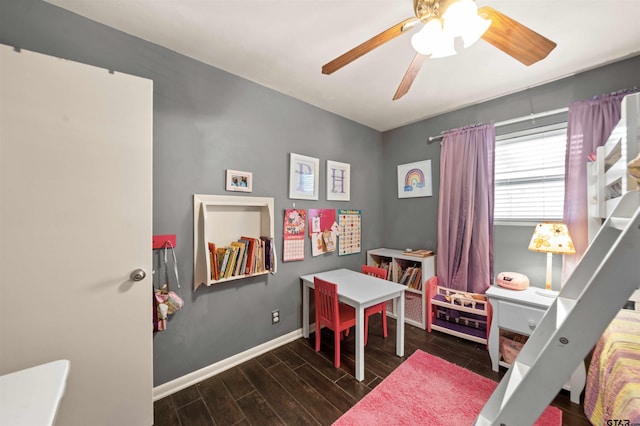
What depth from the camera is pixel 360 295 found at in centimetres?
196

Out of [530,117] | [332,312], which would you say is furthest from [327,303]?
[530,117]

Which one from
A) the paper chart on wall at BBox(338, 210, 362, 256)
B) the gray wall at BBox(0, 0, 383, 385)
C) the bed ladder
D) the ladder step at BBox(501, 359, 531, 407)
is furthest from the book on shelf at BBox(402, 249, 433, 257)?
the bed ladder

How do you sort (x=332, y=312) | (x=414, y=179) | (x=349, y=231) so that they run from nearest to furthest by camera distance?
(x=332, y=312), (x=349, y=231), (x=414, y=179)

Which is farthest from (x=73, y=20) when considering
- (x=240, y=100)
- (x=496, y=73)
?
(x=496, y=73)

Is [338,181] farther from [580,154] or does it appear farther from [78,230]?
[78,230]

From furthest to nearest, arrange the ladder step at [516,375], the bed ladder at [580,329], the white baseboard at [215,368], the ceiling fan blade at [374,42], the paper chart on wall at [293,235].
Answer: the paper chart on wall at [293,235], the white baseboard at [215,368], the ceiling fan blade at [374,42], the ladder step at [516,375], the bed ladder at [580,329]

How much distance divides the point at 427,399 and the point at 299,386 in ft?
3.02

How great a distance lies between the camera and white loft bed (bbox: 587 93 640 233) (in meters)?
1.21

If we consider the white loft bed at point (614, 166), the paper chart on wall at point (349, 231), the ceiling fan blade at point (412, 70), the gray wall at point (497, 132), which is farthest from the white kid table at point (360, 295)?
the ceiling fan blade at point (412, 70)

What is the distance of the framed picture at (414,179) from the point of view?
9.77ft

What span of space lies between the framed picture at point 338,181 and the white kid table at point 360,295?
2.98 feet

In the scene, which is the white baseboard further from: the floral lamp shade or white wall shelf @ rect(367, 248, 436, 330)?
the floral lamp shade

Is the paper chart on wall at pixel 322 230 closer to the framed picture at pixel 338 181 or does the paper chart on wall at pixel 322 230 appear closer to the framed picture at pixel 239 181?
the framed picture at pixel 338 181

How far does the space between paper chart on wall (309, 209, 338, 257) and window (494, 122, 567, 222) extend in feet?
5.73
